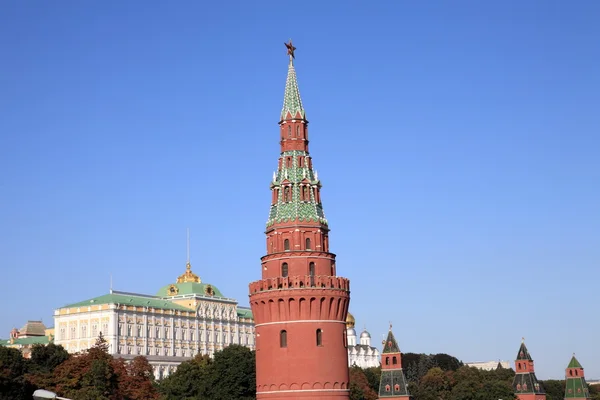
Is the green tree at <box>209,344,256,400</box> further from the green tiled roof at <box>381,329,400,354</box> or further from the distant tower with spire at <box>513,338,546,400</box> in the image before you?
the distant tower with spire at <box>513,338,546,400</box>

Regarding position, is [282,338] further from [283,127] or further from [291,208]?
[283,127]

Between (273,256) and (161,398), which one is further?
(161,398)

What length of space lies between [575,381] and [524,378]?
1309 centimetres

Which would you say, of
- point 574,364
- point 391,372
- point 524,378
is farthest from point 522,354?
point 391,372

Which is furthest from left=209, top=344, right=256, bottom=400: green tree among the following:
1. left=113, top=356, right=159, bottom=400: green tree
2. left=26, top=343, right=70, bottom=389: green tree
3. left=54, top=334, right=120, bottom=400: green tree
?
left=26, top=343, right=70, bottom=389: green tree

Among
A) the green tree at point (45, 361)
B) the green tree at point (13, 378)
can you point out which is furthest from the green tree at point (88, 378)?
the green tree at point (13, 378)

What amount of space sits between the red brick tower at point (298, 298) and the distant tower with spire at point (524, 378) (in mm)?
98848

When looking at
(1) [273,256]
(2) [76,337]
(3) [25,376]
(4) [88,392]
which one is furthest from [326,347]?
(2) [76,337]

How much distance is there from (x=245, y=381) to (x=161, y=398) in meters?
15.9

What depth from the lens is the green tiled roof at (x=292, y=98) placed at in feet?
282

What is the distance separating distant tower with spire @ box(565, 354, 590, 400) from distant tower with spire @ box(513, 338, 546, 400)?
8.80 meters

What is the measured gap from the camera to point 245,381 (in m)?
138

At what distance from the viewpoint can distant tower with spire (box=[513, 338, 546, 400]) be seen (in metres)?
173

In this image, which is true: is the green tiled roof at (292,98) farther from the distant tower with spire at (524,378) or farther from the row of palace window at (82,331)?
the row of palace window at (82,331)
